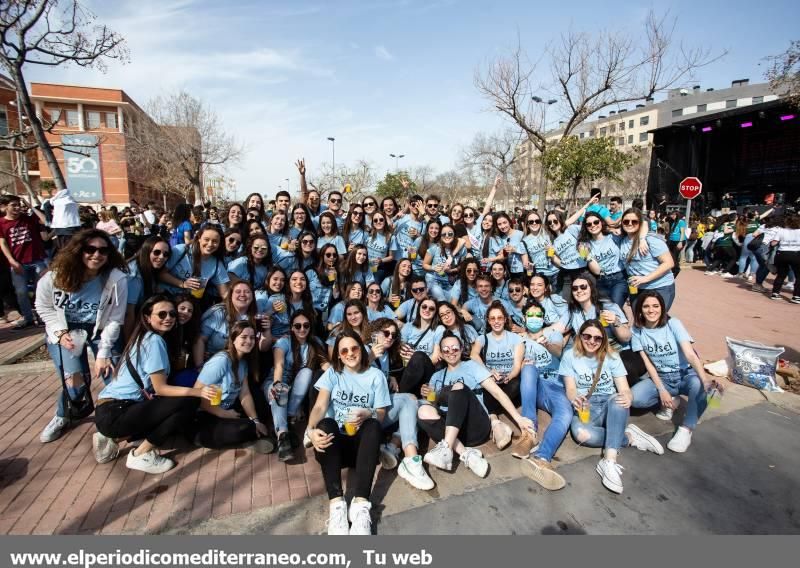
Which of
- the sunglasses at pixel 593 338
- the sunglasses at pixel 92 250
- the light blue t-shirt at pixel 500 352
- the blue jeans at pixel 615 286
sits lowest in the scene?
the light blue t-shirt at pixel 500 352

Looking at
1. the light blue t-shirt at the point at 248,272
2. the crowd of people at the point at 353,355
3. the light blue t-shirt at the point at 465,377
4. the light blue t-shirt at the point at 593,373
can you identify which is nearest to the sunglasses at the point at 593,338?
the crowd of people at the point at 353,355

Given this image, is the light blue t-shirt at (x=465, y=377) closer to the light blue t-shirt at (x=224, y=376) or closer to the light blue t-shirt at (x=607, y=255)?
the light blue t-shirt at (x=224, y=376)

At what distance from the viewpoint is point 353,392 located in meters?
3.18

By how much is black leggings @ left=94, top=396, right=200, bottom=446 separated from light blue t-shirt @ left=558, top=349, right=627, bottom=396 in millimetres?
3160

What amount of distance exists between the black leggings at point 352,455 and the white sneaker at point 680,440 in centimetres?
247

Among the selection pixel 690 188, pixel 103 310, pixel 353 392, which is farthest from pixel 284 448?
pixel 690 188

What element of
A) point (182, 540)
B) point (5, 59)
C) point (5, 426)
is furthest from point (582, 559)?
point (5, 59)

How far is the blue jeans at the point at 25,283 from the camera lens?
654 cm

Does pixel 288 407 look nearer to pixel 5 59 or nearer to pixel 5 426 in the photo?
pixel 5 426

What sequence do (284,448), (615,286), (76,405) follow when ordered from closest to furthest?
(284,448)
(76,405)
(615,286)

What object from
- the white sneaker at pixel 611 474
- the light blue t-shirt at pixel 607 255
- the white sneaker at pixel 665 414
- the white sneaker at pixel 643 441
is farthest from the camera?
the light blue t-shirt at pixel 607 255

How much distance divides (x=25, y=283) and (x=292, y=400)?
236 inches

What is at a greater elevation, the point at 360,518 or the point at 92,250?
the point at 92,250

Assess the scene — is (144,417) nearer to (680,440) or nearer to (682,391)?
(680,440)
